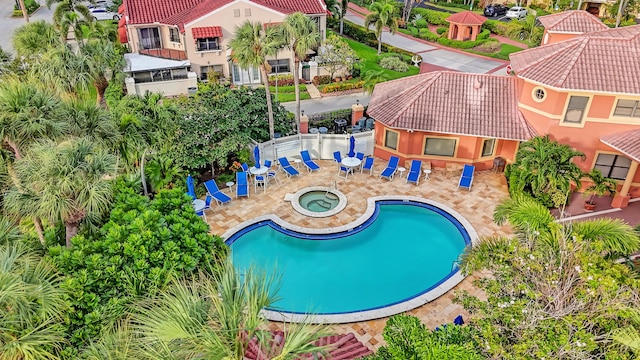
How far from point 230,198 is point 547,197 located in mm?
14211

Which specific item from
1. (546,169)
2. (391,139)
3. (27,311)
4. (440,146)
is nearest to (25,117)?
(27,311)

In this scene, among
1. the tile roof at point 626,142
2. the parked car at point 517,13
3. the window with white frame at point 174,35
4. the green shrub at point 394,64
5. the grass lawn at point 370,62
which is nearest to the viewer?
the tile roof at point 626,142

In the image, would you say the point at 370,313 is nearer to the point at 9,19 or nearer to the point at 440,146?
the point at 440,146

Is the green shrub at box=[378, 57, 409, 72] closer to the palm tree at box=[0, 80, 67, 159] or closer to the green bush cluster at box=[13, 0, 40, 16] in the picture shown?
the palm tree at box=[0, 80, 67, 159]

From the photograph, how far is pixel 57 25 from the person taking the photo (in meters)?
34.2

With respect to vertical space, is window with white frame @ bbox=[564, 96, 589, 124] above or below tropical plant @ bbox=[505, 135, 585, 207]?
above

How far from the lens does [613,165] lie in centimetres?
2158

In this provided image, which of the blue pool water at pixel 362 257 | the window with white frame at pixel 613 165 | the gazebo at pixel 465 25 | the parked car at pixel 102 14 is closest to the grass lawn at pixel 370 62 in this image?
the gazebo at pixel 465 25

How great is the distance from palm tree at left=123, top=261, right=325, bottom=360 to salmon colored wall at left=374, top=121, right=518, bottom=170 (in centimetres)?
1688

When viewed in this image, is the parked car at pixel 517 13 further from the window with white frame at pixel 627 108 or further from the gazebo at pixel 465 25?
the window with white frame at pixel 627 108

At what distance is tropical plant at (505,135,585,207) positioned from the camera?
18.9m

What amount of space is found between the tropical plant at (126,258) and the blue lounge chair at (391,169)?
12.1 meters

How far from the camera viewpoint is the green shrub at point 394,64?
40000 millimetres

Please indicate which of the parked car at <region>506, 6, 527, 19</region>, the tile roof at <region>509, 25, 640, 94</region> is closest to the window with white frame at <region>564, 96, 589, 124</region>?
the tile roof at <region>509, 25, 640, 94</region>
